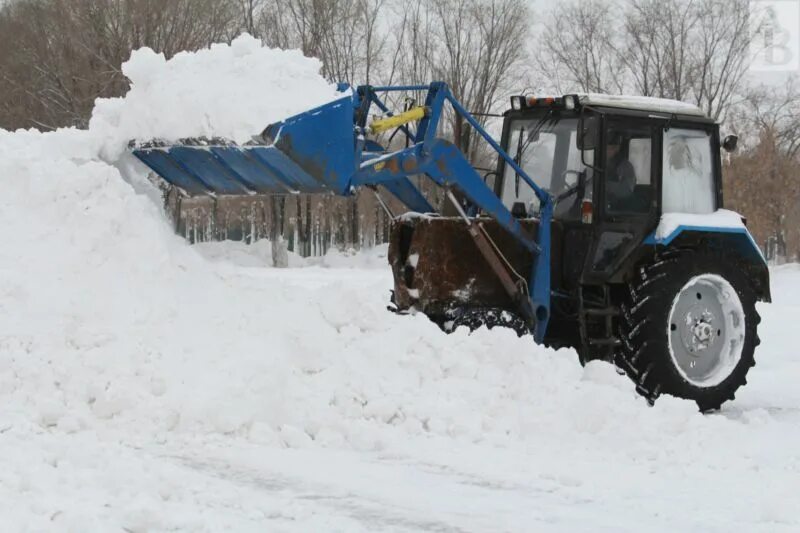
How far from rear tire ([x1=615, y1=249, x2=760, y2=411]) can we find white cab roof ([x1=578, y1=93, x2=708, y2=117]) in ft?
3.96

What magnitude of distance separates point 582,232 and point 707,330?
4.46 feet

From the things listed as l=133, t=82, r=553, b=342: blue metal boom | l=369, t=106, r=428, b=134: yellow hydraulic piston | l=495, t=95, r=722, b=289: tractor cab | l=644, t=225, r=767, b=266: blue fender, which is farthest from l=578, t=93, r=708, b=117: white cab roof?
l=369, t=106, r=428, b=134: yellow hydraulic piston

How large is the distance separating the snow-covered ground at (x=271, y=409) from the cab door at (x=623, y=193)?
127 cm

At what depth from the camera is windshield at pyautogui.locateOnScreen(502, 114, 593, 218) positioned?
8.66 meters

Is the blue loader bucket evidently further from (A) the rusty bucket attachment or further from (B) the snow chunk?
(A) the rusty bucket attachment

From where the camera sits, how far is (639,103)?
8.77 metres

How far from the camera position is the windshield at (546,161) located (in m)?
8.66

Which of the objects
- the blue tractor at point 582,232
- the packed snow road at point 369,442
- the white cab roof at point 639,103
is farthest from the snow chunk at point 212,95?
the white cab roof at point 639,103

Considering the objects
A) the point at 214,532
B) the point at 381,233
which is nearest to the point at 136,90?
the point at 214,532

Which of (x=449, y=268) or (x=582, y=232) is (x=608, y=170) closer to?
(x=582, y=232)

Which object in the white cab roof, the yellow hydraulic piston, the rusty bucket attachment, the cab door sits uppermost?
the white cab roof

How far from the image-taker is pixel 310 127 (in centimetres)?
711

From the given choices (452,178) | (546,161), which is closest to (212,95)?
(452,178)

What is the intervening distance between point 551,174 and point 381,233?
4023 centimetres
